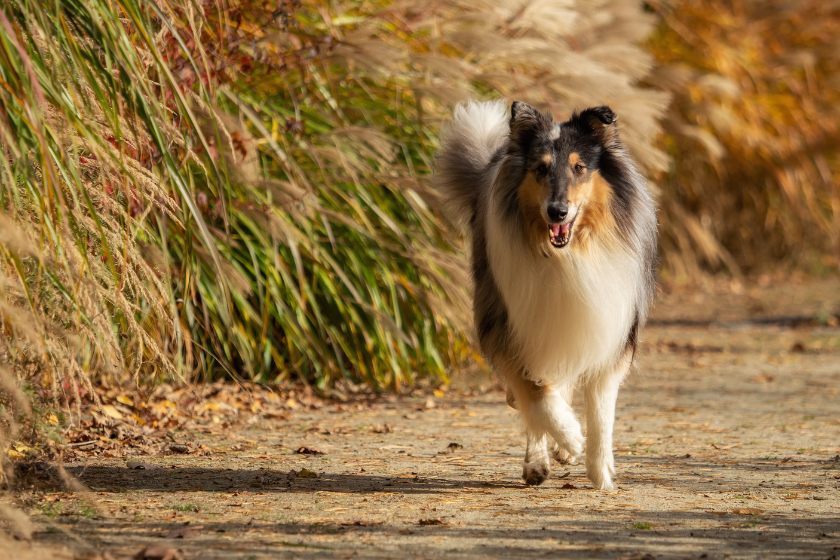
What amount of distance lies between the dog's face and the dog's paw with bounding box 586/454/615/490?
3.11ft

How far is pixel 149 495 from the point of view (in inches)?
139

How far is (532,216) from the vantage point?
388cm

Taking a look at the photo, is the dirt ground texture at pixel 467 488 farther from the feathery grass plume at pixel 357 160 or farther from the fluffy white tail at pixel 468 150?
the fluffy white tail at pixel 468 150

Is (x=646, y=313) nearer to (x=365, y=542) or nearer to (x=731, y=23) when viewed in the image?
(x=365, y=542)

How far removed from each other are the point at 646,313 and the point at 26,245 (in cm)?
286

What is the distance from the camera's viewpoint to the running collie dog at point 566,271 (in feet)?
12.6

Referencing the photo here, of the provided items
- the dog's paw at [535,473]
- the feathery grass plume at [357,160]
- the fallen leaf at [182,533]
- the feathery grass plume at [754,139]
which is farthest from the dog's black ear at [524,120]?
the feathery grass plume at [754,139]

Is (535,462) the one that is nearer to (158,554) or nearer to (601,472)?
(601,472)

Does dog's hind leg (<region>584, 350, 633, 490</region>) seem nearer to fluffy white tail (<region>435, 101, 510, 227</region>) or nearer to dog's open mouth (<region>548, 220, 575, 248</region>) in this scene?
dog's open mouth (<region>548, 220, 575, 248</region>)

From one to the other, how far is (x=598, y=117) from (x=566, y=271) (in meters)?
0.71

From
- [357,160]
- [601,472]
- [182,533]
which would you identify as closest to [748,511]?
[601,472]

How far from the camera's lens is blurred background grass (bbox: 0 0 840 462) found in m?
3.29

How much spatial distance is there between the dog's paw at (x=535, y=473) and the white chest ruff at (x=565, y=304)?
0.38 metres

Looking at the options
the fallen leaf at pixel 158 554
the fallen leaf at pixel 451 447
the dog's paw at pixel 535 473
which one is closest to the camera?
the fallen leaf at pixel 158 554
